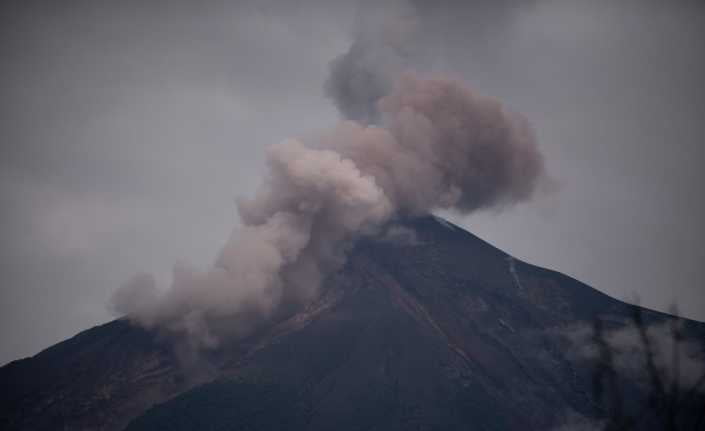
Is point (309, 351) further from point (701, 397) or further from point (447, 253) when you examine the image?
point (701, 397)

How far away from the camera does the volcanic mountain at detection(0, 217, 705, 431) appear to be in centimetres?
4497

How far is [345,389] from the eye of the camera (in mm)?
47219

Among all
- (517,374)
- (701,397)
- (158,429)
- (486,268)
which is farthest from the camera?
(486,268)

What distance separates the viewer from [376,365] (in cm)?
5044

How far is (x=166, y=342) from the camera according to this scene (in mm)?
51812

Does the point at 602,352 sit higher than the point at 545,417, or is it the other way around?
the point at 602,352

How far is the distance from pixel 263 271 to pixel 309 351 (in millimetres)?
7435

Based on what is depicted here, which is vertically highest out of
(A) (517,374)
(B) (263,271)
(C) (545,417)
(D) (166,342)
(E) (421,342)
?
(B) (263,271)

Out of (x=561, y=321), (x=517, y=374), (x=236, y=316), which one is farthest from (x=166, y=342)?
(x=561, y=321)

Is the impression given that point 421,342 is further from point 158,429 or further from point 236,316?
point 158,429

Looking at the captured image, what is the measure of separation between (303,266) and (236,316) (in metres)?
8.04

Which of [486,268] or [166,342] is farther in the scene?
[486,268]

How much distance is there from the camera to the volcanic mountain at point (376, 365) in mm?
44969

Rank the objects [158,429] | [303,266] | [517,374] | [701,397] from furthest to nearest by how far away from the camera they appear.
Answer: [303,266] → [517,374] → [158,429] → [701,397]
